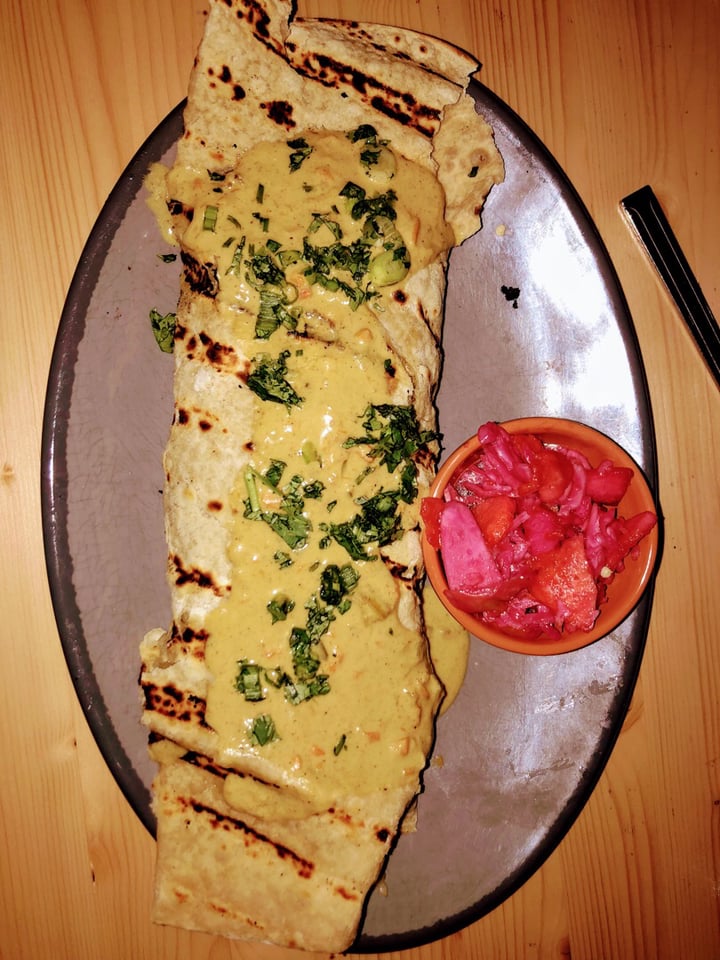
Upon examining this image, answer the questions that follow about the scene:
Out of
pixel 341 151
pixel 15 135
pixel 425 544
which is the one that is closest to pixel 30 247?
pixel 15 135

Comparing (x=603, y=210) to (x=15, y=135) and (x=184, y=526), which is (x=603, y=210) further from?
(x=15, y=135)

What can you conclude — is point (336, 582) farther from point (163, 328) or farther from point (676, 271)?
point (676, 271)

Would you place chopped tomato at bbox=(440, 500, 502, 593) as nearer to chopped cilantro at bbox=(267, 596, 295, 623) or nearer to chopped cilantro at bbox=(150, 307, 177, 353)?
chopped cilantro at bbox=(267, 596, 295, 623)

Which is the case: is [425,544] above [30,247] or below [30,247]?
below

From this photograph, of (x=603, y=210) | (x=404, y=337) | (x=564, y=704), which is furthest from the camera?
(x=603, y=210)

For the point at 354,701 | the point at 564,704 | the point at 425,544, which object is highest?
the point at 425,544

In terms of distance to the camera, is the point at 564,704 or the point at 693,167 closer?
the point at 564,704

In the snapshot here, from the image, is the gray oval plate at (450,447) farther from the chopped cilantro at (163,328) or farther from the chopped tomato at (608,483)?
the chopped tomato at (608,483)

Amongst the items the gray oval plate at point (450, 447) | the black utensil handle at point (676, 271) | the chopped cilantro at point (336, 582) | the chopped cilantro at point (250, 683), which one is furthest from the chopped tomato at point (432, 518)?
the black utensil handle at point (676, 271)
